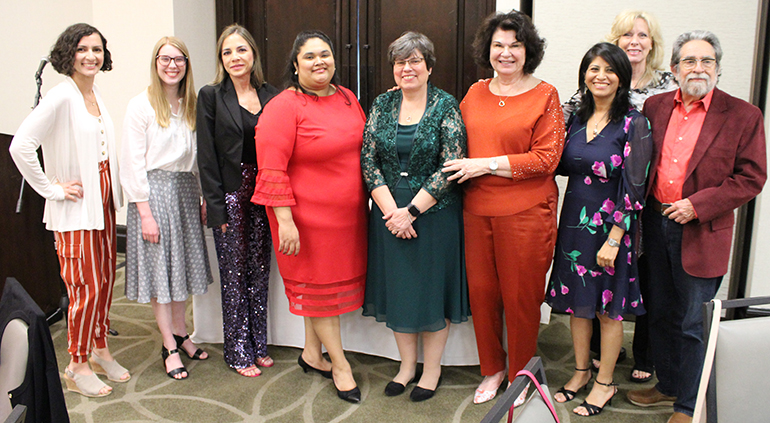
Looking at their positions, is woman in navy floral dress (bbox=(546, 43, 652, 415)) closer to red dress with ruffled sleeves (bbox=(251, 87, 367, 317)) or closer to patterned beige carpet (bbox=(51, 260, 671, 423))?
patterned beige carpet (bbox=(51, 260, 671, 423))

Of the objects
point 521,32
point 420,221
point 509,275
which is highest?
point 521,32

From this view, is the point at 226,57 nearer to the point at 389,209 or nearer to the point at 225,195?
the point at 225,195

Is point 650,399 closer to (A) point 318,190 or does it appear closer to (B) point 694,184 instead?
(B) point 694,184

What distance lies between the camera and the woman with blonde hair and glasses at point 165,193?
254 cm

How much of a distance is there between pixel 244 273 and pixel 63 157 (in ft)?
3.08

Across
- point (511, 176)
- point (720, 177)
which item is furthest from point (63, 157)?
point (720, 177)

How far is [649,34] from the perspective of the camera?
262 centimetres

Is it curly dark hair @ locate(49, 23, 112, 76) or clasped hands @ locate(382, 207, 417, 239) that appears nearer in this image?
clasped hands @ locate(382, 207, 417, 239)

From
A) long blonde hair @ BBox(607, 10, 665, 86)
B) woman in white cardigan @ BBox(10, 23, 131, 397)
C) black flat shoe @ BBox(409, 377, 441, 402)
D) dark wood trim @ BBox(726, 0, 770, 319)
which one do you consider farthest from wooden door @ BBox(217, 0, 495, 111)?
black flat shoe @ BBox(409, 377, 441, 402)

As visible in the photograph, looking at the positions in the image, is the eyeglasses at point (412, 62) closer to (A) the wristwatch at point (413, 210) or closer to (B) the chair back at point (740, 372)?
(A) the wristwatch at point (413, 210)

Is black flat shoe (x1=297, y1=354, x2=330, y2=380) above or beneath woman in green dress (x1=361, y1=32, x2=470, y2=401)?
beneath

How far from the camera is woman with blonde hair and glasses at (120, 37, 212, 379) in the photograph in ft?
8.35

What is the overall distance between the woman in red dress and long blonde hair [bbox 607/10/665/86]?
130 cm


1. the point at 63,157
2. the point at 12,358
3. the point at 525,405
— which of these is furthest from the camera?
the point at 63,157
